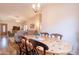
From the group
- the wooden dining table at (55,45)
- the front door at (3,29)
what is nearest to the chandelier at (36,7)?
the wooden dining table at (55,45)

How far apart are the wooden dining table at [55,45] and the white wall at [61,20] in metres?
0.08

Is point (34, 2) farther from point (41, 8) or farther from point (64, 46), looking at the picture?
point (64, 46)

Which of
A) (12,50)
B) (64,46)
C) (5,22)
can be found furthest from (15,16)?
(64,46)

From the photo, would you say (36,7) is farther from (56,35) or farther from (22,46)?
(22,46)

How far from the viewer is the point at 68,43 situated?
2.33 m

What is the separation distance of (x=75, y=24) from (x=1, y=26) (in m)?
1.23

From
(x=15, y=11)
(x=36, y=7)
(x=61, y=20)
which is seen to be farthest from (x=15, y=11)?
(x=61, y=20)

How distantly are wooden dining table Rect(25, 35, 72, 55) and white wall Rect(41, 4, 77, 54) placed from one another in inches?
3.3

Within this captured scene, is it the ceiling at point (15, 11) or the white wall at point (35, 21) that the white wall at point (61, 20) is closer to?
the white wall at point (35, 21)

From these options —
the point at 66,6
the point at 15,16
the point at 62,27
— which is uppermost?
the point at 66,6

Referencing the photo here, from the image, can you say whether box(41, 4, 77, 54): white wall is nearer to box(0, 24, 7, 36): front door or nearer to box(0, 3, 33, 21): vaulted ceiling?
box(0, 3, 33, 21): vaulted ceiling

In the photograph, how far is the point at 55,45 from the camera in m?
2.32

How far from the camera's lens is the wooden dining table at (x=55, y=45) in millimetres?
2318

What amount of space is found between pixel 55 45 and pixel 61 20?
0.43 meters
